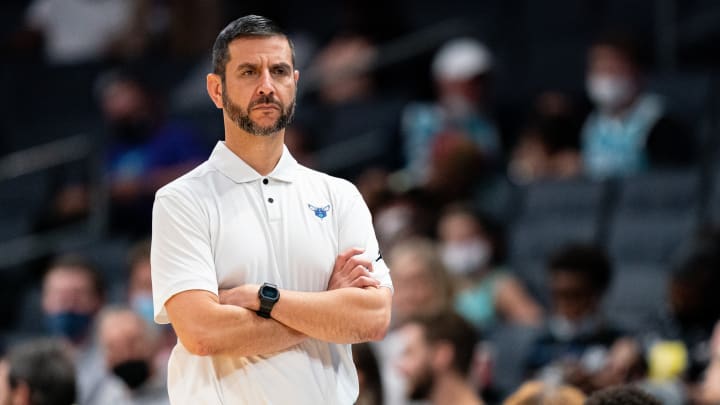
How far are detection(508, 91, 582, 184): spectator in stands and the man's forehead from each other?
14.9 feet

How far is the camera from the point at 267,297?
3.37 metres

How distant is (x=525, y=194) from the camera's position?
794 centimetres

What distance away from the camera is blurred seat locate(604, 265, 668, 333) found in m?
6.73

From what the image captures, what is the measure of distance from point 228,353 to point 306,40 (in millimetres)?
7143

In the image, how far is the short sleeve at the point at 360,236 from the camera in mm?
3616

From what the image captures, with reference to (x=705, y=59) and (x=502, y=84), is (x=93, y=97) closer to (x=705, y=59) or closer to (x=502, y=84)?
(x=502, y=84)

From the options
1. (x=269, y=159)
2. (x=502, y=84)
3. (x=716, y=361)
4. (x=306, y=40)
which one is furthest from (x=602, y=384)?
(x=306, y=40)

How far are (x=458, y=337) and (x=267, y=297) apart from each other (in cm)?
219

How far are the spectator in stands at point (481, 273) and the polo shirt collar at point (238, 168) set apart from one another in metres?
3.42

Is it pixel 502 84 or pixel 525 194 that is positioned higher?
pixel 502 84

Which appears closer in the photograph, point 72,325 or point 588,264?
point 588,264

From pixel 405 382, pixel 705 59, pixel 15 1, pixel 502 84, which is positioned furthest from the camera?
pixel 15 1

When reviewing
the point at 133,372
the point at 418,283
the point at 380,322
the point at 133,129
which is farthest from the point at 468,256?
the point at 380,322

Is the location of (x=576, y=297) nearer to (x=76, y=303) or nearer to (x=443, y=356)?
(x=443, y=356)
